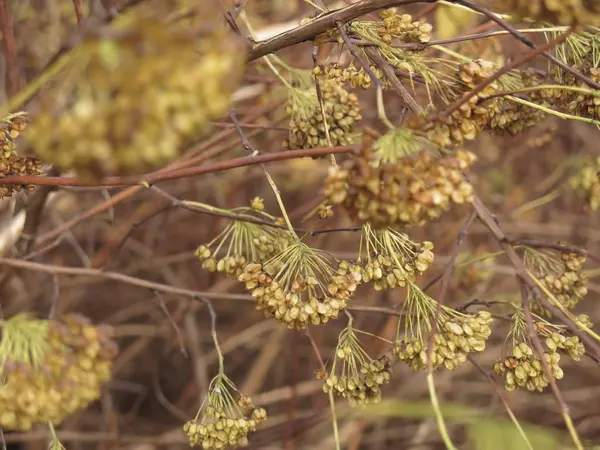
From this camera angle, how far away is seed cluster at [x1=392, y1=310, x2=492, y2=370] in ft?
4.06

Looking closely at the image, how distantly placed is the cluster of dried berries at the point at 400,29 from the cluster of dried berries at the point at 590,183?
0.95m

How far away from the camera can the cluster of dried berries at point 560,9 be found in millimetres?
914

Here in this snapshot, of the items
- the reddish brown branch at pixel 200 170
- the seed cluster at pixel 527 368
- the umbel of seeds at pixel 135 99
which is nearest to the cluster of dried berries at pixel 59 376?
the reddish brown branch at pixel 200 170

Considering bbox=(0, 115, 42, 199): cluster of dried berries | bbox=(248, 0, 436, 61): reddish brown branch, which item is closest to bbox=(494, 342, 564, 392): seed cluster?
bbox=(248, 0, 436, 61): reddish brown branch

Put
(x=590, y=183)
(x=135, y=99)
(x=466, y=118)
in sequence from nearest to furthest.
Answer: (x=135, y=99) → (x=466, y=118) → (x=590, y=183)

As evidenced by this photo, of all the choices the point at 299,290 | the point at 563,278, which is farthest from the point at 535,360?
the point at 299,290

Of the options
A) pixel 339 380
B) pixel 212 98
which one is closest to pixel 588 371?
pixel 339 380

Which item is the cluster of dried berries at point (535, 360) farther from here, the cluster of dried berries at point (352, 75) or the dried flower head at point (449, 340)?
the cluster of dried berries at point (352, 75)

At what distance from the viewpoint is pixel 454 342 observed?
1239 mm

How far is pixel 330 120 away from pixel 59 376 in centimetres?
85

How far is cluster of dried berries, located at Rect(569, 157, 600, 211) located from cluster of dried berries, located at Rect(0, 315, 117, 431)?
1.61 meters

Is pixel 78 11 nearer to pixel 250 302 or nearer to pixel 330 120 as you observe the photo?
pixel 330 120

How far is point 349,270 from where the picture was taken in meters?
1.31

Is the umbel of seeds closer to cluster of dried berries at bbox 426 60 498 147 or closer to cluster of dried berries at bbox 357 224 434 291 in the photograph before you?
cluster of dried berries at bbox 426 60 498 147
